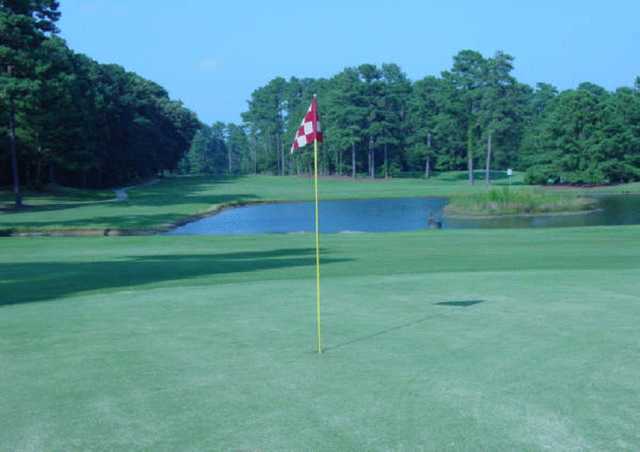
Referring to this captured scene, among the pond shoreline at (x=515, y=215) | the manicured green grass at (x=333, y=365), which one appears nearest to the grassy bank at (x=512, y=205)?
the pond shoreline at (x=515, y=215)

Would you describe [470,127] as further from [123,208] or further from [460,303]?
[460,303]

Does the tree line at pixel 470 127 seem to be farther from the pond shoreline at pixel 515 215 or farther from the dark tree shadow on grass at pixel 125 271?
the dark tree shadow on grass at pixel 125 271

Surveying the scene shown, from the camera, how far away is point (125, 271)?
59.3 feet

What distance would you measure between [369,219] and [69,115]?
89.7ft

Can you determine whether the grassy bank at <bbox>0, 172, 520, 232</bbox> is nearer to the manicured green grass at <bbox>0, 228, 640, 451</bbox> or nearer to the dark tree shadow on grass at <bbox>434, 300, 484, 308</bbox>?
the manicured green grass at <bbox>0, 228, 640, 451</bbox>

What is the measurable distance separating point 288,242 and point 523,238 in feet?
26.9

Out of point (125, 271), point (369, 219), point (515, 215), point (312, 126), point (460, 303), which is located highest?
point (312, 126)

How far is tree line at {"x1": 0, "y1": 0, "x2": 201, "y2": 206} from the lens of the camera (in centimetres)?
4644

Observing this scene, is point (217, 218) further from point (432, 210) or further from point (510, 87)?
point (510, 87)

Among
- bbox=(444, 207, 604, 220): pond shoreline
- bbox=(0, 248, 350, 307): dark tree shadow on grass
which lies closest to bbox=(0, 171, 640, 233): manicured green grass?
bbox=(0, 248, 350, 307): dark tree shadow on grass

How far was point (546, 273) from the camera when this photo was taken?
14719 mm

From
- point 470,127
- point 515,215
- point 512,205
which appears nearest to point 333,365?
point 515,215

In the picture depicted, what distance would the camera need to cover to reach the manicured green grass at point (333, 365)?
5.26 metres

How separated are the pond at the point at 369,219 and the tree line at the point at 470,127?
14.7m
